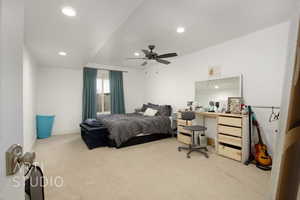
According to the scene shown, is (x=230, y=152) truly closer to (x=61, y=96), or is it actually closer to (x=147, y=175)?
(x=147, y=175)

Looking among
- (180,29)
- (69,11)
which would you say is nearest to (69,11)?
(69,11)

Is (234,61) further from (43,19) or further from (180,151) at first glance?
(43,19)

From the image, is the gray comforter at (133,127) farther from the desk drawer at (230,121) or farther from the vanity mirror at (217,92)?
the desk drawer at (230,121)

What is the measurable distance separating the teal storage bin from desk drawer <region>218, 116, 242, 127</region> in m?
4.73

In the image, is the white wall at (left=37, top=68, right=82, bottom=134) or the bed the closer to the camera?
the bed

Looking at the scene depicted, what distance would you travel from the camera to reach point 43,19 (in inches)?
74.2

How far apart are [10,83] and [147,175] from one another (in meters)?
2.16

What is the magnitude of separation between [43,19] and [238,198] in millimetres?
3470

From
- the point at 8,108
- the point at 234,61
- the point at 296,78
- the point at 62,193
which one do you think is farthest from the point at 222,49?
the point at 62,193

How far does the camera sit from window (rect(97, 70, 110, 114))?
18.0ft

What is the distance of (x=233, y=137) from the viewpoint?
106 inches

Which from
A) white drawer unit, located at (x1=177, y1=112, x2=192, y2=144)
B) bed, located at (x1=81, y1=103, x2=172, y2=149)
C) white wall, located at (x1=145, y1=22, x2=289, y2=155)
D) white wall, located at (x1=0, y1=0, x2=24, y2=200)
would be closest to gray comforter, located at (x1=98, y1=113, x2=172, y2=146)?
bed, located at (x1=81, y1=103, x2=172, y2=149)

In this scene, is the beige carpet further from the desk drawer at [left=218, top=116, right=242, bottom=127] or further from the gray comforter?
the desk drawer at [left=218, top=116, right=242, bottom=127]

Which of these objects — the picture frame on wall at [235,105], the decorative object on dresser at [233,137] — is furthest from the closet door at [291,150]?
the picture frame on wall at [235,105]
